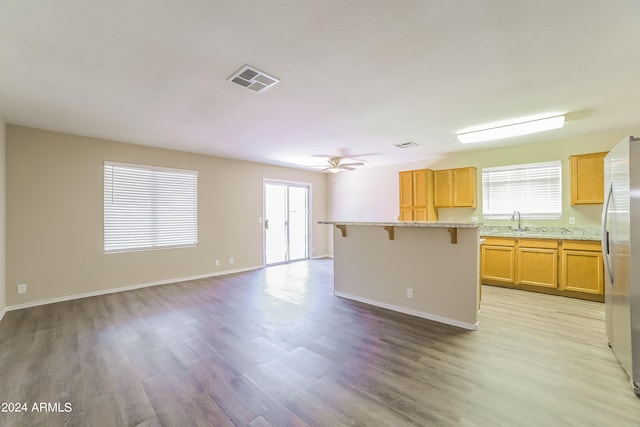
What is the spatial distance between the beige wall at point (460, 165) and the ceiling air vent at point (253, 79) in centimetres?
467

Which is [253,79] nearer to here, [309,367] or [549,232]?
[309,367]

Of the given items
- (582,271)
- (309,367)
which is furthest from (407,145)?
(309,367)

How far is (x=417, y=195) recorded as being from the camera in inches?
239

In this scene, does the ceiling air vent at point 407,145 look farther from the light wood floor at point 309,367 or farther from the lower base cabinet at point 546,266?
the light wood floor at point 309,367

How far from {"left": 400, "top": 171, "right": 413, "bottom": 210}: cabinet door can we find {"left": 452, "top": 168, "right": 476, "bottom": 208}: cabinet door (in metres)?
0.88

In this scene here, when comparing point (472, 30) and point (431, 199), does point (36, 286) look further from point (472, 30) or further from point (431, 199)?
point (431, 199)

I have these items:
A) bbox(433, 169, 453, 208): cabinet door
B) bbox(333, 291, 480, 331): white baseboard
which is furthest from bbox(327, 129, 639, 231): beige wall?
bbox(333, 291, 480, 331): white baseboard

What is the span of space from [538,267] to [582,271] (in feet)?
1.71

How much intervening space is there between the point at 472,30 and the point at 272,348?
313 centimetres

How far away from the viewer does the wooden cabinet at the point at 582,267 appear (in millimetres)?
4008

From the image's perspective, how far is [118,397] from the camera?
6.53 ft

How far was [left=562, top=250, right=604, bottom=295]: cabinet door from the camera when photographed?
4.00 meters

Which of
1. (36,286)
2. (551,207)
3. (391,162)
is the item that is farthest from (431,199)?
(36,286)

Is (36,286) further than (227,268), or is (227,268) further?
(227,268)
